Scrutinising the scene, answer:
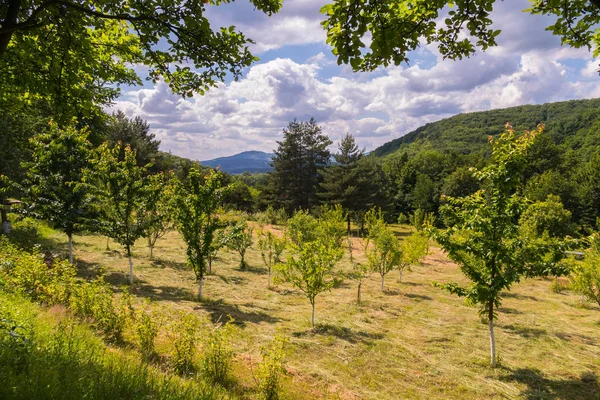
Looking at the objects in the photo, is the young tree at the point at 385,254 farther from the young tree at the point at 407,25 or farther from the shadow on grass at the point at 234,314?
the young tree at the point at 407,25

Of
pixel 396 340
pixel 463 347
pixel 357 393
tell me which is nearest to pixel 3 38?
pixel 357 393

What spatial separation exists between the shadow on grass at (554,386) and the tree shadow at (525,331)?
2799 mm

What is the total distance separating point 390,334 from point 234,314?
17.9 feet

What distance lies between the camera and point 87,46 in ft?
14.0

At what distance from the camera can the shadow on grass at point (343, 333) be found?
392 inches

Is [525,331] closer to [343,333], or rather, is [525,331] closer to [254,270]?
[343,333]

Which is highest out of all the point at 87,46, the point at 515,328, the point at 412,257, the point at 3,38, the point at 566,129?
the point at 566,129

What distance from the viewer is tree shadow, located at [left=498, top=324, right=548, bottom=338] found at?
36.7 feet

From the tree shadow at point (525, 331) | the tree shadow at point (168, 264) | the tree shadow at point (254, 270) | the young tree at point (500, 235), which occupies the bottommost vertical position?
the tree shadow at point (525, 331)

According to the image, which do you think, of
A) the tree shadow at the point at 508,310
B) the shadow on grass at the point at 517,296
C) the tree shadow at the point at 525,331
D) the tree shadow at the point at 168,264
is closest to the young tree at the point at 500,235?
the tree shadow at the point at 525,331

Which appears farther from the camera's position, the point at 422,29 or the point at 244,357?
the point at 244,357

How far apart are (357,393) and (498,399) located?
3305 millimetres

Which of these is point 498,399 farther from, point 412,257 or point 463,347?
point 412,257

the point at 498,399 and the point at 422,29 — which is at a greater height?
the point at 422,29
